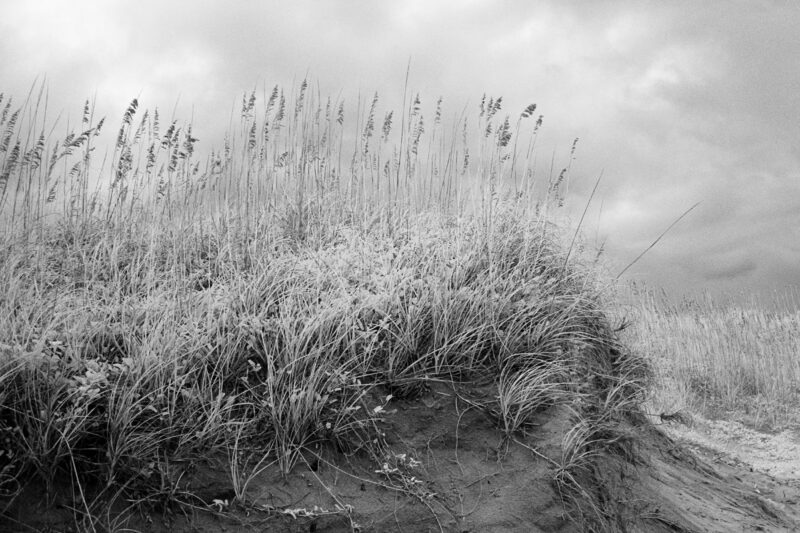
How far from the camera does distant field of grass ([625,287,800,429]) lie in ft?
31.8

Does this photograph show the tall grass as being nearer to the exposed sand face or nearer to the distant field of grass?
the exposed sand face

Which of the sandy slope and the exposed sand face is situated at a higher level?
the sandy slope

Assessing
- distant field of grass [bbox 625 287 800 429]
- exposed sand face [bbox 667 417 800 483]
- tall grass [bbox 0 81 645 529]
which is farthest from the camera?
distant field of grass [bbox 625 287 800 429]

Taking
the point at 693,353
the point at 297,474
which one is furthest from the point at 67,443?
the point at 693,353

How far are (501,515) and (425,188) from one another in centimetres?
346

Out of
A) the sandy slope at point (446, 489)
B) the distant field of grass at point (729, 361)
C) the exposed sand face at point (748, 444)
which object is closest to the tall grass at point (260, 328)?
the sandy slope at point (446, 489)

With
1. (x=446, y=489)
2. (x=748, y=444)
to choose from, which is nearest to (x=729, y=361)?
(x=748, y=444)

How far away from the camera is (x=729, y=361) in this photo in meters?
10.6

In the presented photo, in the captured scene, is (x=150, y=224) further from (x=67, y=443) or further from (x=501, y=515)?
(x=501, y=515)

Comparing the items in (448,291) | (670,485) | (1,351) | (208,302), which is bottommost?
(670,485)

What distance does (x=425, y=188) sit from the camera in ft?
19.3

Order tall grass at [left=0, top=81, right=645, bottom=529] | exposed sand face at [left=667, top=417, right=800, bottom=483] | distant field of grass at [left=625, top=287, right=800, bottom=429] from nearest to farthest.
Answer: tall grass at [left=0, top=81, right=645, bottom=529], exposed sand face at [left=667, top=417, right=800, bottom=483], distant field of grass at [left=625, top=287, right=800, bottom=429]

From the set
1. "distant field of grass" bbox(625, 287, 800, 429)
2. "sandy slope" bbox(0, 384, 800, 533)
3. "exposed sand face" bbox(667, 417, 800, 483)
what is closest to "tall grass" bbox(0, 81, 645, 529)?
"sandy slope" bbox(0, 384, 800, 533)

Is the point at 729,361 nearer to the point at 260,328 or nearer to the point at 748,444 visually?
the point at 748,444
